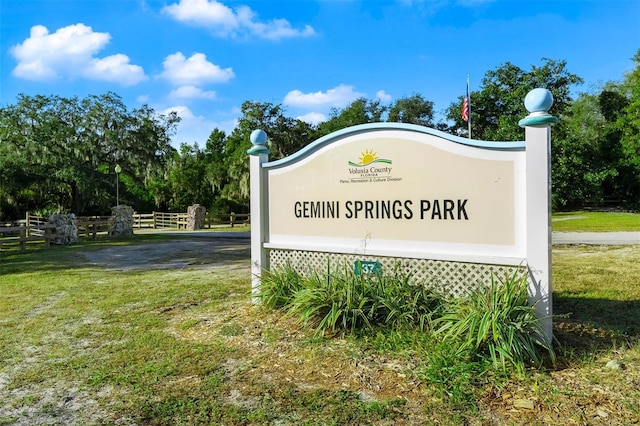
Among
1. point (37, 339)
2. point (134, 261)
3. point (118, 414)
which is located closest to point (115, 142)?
point (134, 261)

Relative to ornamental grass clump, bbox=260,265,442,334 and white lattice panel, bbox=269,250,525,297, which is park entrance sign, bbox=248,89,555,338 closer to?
white lattice panel, bbox=269,250,525,297

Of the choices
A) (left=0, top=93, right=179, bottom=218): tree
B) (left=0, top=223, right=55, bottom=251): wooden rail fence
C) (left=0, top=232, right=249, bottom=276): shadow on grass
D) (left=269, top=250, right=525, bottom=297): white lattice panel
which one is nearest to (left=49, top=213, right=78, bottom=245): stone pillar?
(left=0, top=223, right=55, bottom=251): wooden rail fence

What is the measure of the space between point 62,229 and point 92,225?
9.87 feet

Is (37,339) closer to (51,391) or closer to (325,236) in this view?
(51,391)

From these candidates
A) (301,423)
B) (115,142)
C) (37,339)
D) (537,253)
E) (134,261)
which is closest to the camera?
(301,423)

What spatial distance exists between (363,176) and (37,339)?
3352 millimetres

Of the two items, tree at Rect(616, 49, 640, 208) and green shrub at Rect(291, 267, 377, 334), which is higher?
tree at Rect(616, 49, 640, 208)

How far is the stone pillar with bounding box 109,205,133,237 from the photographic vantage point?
669 inches

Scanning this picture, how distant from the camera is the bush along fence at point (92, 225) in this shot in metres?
13.6

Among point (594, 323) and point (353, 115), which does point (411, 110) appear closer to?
point (353, 115)

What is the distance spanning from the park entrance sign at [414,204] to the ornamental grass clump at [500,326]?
0.19m

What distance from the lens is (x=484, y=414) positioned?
2447 millimetres

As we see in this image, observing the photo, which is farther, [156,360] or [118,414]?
[156,360]

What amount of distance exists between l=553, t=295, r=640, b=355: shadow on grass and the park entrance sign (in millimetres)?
508
